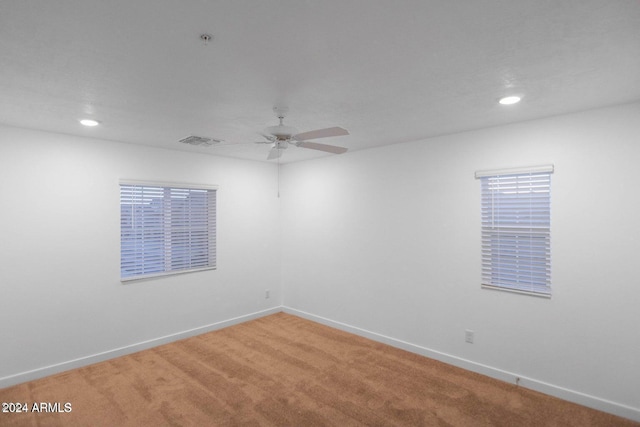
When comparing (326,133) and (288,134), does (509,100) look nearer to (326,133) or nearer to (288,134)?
(326,133)

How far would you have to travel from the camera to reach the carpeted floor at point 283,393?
2635 millimetres

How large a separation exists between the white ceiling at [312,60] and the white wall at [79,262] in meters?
0.60

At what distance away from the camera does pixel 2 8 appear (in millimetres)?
1382

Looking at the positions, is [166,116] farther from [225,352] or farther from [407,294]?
[407,294]

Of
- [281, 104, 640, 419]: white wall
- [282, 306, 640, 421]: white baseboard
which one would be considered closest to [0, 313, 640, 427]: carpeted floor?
[282, 306, 640, 421]: white baseboard

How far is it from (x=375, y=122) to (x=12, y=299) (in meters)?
3.89

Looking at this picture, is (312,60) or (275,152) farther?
(275,152)

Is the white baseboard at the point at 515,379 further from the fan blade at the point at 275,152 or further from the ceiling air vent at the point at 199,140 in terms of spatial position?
the ceiling air vent at the point at 199,140

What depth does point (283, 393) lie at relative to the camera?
3016 millimetres

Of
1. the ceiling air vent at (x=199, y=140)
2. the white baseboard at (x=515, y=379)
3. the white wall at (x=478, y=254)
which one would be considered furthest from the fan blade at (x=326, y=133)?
the white baseboard at (x=515, y=379)

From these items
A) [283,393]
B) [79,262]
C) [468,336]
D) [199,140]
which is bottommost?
[283,393]

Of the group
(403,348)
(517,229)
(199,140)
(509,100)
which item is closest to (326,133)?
(509,100)

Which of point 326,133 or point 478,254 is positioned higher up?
point 326,133

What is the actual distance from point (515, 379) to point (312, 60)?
3.34 m
